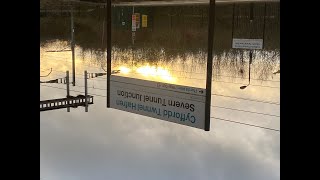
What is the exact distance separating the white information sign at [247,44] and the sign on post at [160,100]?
97.0 inches

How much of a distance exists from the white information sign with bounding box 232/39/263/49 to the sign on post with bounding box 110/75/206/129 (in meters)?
2.46

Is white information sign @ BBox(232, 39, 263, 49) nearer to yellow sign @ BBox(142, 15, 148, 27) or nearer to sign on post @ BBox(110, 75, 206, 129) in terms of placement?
sign on post @ BBox(110, 75, 206, 129)

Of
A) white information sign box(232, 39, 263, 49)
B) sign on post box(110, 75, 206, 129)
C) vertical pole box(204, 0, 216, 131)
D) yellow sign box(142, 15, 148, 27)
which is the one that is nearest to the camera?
vertical pole box(204, 0, 216, 131)

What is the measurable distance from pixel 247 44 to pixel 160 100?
9.13 feet

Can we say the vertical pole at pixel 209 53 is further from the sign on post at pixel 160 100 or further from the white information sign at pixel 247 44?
the white information sign at pixel 247 44

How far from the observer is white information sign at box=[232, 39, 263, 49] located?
6209 millimetres

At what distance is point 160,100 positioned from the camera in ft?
13.6

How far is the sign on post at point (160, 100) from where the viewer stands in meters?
3.90

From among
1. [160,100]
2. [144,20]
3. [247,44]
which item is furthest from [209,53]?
[144,20]

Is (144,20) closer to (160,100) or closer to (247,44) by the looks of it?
(247,44)

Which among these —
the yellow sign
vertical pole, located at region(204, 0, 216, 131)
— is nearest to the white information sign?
vertical pole, located at region(204, 0, 216, 131)

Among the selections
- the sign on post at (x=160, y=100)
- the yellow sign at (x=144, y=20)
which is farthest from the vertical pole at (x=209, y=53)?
the yellow sign at (x=144, y=20)
